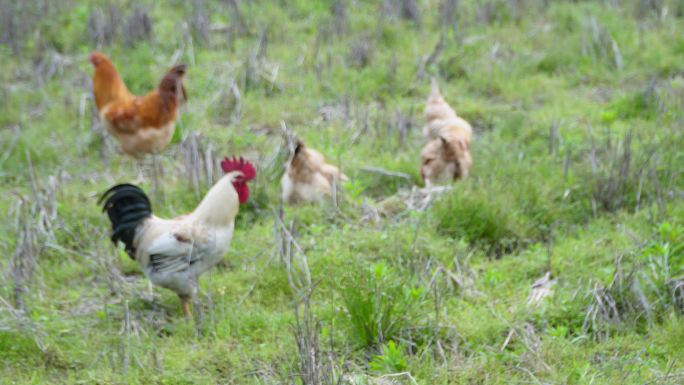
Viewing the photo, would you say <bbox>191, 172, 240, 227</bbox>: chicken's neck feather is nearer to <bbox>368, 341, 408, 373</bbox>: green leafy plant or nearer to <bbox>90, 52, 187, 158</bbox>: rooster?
<bbox>368, 341, 408, 373</bbox>: green leafy plant

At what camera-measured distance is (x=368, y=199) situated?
616cm

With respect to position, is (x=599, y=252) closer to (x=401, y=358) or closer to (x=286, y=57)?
(x=401, y=358)

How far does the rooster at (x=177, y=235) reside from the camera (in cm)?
462

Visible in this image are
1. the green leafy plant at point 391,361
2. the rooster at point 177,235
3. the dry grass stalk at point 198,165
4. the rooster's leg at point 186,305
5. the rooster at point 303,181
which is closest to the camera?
the green leafy plant at point 391,361

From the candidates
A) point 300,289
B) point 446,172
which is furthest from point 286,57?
point 300,289

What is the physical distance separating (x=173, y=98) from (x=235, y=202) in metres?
2.54

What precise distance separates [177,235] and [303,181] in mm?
1630

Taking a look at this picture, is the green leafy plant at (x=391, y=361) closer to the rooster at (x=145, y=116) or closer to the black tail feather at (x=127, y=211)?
the black tail feather at (x=127, y=211)

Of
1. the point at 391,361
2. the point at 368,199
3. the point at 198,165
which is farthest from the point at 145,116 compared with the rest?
the point at 391,361

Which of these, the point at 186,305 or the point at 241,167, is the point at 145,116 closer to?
the point at 241,167

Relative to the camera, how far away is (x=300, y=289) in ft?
15.6

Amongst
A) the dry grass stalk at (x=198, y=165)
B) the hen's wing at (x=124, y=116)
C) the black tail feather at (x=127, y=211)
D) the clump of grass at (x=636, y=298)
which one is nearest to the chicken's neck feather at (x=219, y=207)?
the black tail feather at (x=127, y=211)

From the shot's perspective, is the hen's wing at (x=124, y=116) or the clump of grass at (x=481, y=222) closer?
the clump of grass at (x=481, y=222)

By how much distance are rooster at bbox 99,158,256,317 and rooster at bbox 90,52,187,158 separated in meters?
2.15
